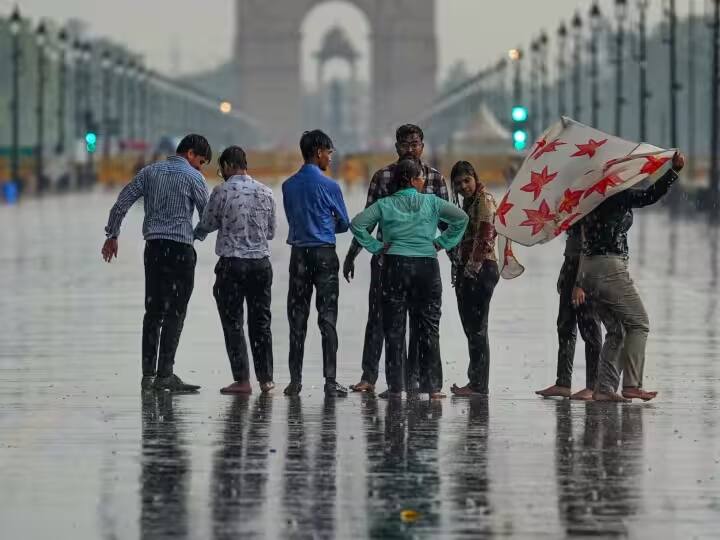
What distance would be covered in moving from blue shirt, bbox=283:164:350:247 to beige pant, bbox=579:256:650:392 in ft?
5.12

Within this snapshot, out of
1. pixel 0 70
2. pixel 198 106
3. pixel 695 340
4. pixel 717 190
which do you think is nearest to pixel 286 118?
pixel 198 106

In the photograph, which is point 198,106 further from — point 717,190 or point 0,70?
point 717,190

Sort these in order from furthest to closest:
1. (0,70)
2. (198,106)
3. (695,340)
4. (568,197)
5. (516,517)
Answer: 1. (198,106)
2. (0,70)
3. (695,340)
4. (568,197)
5. (516,517)

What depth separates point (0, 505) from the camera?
9.35m

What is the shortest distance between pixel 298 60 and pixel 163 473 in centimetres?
18162

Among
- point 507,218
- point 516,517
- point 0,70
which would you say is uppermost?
point 0,70

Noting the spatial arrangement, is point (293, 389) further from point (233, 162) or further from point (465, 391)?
point (233, 162)

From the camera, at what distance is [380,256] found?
13.6m

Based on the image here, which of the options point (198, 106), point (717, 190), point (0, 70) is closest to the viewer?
point (717, 190)

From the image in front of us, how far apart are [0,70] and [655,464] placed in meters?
141

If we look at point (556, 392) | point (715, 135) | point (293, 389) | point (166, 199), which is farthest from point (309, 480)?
point (715, 135)

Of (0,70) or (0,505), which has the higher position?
(0,70)

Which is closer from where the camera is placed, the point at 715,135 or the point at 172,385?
the point at 172,385

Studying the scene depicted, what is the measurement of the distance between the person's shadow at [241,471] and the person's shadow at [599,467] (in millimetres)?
1265
